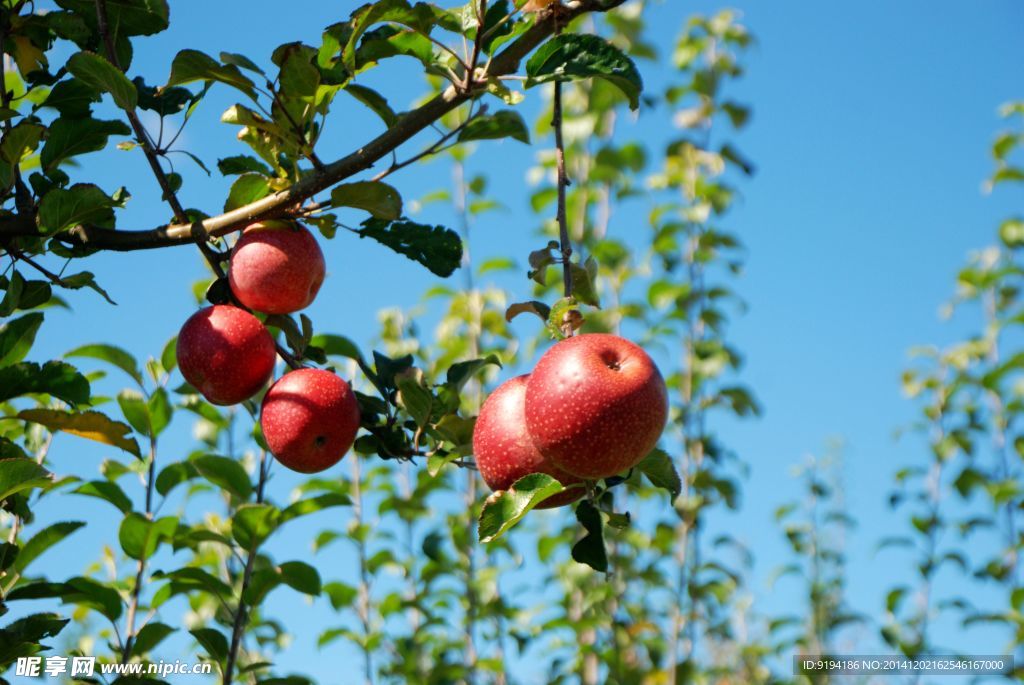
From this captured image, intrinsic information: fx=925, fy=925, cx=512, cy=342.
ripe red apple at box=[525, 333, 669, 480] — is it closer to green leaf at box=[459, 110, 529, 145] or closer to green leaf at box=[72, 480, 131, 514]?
green leaf at box=[459, 110, 529, 145]

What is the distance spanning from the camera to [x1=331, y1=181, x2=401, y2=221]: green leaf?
1.57 metres

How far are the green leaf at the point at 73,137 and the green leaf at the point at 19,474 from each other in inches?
21.2

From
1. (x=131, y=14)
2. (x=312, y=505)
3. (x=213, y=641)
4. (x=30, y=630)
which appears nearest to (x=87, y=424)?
(x=30, y=630)

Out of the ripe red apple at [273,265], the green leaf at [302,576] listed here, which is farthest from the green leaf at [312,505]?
the ripe red apple at [273,265]

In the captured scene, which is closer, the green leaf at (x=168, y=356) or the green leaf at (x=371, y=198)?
the green leaf at (x=371, y=198)

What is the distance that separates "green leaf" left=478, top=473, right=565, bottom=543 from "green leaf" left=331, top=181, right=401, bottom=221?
635mm

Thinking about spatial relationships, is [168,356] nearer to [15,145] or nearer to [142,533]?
[142,533]

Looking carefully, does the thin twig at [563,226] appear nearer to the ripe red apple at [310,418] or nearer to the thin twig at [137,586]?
the ripe red apple at [310,418]

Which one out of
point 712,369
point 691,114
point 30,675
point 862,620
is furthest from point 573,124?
point 30,675

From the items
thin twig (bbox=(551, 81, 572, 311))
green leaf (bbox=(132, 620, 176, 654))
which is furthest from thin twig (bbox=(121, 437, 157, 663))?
thin twig (bbox=(551, 81, 572, 311))

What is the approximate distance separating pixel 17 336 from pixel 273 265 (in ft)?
1.68

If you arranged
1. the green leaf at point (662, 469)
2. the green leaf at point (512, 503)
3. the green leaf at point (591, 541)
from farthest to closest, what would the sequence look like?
the green leaf at point (662, 469)
the green leaf at point (591, 541)
the green leaf at point (512, 503)

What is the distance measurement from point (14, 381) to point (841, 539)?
18.3ft

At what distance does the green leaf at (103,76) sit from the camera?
1.40m
